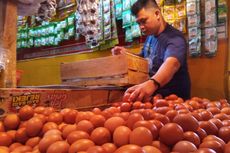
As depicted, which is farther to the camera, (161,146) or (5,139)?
(5,139)

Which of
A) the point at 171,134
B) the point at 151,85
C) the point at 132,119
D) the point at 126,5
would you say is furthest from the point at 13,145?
the point at 126,5

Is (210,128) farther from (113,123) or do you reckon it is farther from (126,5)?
(126,5)

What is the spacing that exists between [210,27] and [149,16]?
2.57 ft

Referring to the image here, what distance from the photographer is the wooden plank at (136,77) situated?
7.47 feet

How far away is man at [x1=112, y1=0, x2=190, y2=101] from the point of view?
211cm

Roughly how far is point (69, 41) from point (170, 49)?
7.98 ft

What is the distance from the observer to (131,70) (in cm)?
230

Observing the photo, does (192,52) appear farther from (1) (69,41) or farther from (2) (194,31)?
(1) (69,41)

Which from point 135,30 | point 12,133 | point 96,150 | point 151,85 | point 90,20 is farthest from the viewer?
point 90,20

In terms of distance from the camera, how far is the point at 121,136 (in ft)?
2.62

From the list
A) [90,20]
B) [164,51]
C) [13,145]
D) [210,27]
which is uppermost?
[90,20]

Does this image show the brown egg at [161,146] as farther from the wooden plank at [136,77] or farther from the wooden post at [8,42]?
the wooden plank at [136,77]

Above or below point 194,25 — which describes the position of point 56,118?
below

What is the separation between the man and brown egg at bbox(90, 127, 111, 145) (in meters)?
1.15
